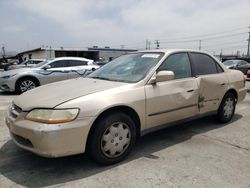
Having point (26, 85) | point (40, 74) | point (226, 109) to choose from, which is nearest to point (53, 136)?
point (226, 109)

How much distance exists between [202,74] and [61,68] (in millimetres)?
7081

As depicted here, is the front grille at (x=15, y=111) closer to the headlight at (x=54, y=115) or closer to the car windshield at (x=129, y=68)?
the headlight at (x=54, y=115)

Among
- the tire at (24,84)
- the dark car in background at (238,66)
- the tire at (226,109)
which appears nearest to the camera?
the tire at (226,109)

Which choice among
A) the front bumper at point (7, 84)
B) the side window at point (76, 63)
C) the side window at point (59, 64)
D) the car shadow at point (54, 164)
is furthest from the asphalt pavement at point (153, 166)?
the side window at point (76, 63)

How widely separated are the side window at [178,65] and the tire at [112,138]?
109 centimetres

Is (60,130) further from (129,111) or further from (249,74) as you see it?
(249,74)

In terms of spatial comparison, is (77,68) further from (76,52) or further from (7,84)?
(76,52)

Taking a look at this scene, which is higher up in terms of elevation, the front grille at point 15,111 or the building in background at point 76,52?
the building in background at point 76,52

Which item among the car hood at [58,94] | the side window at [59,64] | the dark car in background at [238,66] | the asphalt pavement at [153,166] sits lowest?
the asphalt pavement at [153,166]

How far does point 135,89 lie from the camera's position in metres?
3.63

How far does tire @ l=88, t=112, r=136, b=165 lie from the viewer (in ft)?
10.6

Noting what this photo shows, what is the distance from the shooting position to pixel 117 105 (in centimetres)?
337

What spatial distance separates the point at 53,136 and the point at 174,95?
6.48 ft

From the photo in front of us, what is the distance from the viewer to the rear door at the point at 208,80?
4648 mm
